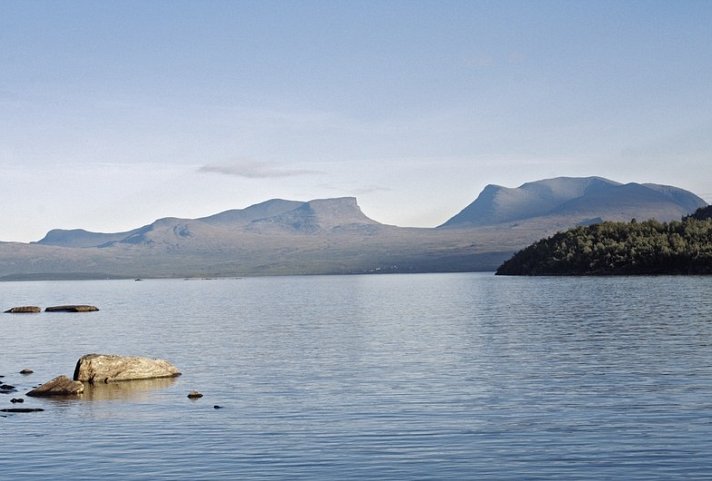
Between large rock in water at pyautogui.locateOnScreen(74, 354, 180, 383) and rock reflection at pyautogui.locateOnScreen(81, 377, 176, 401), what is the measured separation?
51cm

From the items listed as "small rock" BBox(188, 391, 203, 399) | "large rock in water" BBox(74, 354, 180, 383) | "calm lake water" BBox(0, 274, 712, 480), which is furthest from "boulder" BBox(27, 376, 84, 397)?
"small rock" BBox(188, 391, 203, 399)

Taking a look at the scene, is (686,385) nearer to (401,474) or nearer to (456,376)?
(456,376)

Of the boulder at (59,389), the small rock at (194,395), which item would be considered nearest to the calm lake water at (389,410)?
the small rock at (194,395)

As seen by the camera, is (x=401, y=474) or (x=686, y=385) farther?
(x=686, y=385)

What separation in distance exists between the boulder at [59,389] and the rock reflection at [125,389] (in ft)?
Answer: 1.92

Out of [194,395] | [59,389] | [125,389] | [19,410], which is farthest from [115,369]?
[19,410]

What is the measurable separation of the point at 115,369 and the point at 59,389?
539 centimetres

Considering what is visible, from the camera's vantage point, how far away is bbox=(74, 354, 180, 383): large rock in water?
56344 millimetres

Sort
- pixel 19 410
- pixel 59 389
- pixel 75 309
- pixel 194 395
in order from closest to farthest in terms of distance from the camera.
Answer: pixel 19 410
pixel 194 395
pixel 59 389
pixel 75 309

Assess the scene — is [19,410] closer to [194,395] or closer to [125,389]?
[125,389]

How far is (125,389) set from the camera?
53.9 metres

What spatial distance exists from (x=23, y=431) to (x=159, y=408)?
24.9 feet

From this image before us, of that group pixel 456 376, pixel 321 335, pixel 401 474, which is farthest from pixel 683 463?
pixel 321 335

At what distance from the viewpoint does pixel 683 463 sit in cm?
3156
